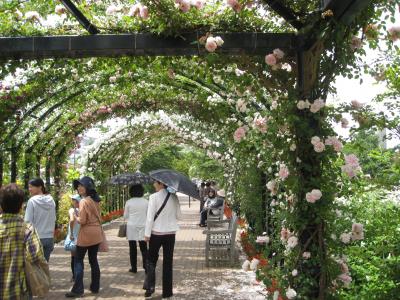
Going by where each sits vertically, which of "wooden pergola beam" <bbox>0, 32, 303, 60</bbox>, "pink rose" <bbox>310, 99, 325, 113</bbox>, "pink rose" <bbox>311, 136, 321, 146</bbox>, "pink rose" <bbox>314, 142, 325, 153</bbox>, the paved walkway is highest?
"wooden pergola beam" <bbox>0, 32, 303, 60</bbox>

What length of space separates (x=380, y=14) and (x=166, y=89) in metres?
6.84

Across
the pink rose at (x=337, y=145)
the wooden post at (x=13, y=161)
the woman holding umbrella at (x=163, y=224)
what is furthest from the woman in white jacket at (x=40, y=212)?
the wooden post at (x=13, y=161)

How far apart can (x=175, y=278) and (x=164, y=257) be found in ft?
6.27

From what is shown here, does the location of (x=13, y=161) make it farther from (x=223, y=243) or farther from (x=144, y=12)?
(x=144, y=12)

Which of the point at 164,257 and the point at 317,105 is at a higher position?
the point at 317,105

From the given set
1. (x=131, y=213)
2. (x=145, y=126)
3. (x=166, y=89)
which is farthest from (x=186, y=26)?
(x=145, y=126)

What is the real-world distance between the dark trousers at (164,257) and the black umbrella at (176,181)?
21.7 inches

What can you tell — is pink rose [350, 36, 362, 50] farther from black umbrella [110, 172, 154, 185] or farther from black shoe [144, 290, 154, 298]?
black umbrella [110, 172, 154, 185]

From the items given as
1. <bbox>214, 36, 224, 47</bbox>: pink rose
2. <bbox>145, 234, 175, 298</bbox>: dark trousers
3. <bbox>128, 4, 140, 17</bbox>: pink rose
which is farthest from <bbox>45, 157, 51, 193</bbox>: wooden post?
<bbox>214, 36, 224, 47</bbox>: pink rose

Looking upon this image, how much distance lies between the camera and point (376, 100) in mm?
7367

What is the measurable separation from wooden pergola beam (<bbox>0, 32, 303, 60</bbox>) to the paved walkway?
3137mm

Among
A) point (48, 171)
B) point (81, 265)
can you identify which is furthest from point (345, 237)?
point (48, 171)

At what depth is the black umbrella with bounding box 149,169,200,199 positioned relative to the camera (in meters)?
5.86

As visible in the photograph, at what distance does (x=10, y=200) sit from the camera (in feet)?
11.7
